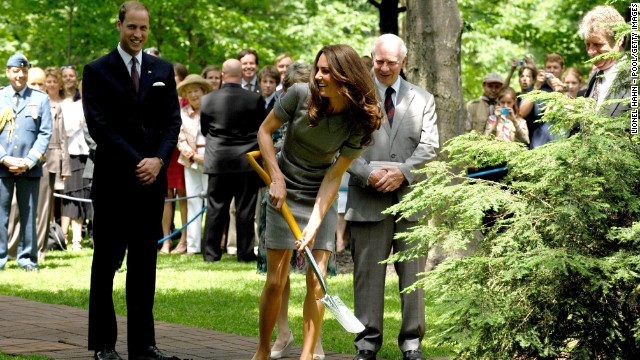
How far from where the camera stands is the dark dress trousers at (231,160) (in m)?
14.7

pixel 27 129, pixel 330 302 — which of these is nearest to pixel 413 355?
pixel 330 302

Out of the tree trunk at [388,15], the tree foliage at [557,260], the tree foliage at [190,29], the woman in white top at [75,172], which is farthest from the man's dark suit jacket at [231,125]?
the tree foliage at [190,29]

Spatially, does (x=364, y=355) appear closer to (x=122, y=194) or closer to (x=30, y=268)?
(x=122, y=194)

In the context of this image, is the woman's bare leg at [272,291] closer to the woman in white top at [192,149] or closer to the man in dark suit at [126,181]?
the man in dark suit at [126,181]

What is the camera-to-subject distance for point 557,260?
581cm

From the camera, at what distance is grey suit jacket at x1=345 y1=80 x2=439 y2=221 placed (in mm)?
8156

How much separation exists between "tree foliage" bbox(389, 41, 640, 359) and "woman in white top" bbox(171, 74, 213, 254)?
396 inches

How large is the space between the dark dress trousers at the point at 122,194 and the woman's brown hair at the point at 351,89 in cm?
135

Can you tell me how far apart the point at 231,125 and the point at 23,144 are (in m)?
2.78

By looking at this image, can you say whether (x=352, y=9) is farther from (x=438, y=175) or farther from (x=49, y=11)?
(x=438, y=175)

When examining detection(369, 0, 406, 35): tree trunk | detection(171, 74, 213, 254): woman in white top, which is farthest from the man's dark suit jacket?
detection(369, 0, 406, 35): tree trunk

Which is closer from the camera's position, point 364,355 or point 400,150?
point 364,355

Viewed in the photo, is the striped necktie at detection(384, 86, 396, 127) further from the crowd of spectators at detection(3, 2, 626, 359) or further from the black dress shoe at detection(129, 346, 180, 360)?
the crowd of spectators at detection(3, 2, 626, 359)

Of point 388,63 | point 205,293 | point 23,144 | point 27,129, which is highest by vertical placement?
point 388,63
